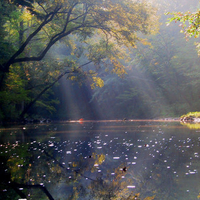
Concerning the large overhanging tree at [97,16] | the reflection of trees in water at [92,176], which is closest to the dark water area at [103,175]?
the reflection of trees in water at [92,176]

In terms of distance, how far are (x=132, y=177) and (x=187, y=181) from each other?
0.93 m

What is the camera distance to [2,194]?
4.11 metres

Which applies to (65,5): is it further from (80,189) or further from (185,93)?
(185,93)

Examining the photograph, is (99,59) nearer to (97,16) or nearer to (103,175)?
(97,16)

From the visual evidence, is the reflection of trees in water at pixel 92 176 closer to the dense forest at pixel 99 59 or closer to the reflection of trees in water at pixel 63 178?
the reflection of trees in water at pixel 63 178

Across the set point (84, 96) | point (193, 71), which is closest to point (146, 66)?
point (193, 71)

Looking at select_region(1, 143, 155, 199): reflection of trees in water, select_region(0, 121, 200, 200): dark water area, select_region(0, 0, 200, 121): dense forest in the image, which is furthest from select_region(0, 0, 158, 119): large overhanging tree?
select_region(1, 143, 155, 199): reflection of trees in water

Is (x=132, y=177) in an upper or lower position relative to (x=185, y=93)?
upper

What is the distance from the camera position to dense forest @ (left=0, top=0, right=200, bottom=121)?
656 inches

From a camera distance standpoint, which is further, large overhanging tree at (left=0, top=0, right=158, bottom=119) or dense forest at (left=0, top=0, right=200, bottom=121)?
dense forest at (left=0, top=0, right=200, bottom=121)

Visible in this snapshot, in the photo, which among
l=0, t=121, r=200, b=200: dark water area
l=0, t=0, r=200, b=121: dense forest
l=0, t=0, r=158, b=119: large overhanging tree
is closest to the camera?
l=0, t=121, r=200, b=200: dark water area

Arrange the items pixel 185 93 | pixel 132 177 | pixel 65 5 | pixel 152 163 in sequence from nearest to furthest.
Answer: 1. pixel 132 177
2. pixel 152 163
3. pixel 65 5
4. pixel 185 93

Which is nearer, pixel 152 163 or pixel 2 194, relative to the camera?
pixel 2 194

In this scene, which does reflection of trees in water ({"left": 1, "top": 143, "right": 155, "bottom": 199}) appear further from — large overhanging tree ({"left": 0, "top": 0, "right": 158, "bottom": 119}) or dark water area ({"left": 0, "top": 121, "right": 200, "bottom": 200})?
large overhanging tree ({"left": 0, "top": 0, "right": 158, "bottom": 119})
